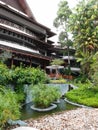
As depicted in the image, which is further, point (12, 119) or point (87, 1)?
point (87, 1)

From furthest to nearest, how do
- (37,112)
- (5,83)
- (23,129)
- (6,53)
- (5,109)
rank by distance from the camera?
(6,53) → (5,83) → (37,112) → (5,109) → (23,129)

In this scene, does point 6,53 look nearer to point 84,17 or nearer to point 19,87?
point 19,87

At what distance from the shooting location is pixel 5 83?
16781 millimetres

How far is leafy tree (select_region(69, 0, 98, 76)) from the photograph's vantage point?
3838 centimetres

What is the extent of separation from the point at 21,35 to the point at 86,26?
12.6 metres

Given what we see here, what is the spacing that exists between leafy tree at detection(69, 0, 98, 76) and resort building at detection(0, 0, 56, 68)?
4520 millimetres

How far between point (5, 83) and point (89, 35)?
24747 millimetres

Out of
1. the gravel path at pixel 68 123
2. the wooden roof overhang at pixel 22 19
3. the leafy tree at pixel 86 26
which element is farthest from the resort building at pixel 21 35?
the gravel path at pixel 68 123

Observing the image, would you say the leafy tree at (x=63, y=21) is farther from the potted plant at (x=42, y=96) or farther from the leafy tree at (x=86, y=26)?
the potted plant at (x=42, y=96)

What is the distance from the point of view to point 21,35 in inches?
1224

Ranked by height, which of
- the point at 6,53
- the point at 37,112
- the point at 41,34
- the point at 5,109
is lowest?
the point at 37,112

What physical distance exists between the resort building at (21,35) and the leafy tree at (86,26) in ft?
14.8

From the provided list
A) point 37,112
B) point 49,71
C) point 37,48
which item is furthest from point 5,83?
point 49,71

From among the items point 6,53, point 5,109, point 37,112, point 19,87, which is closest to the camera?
point 5,109
